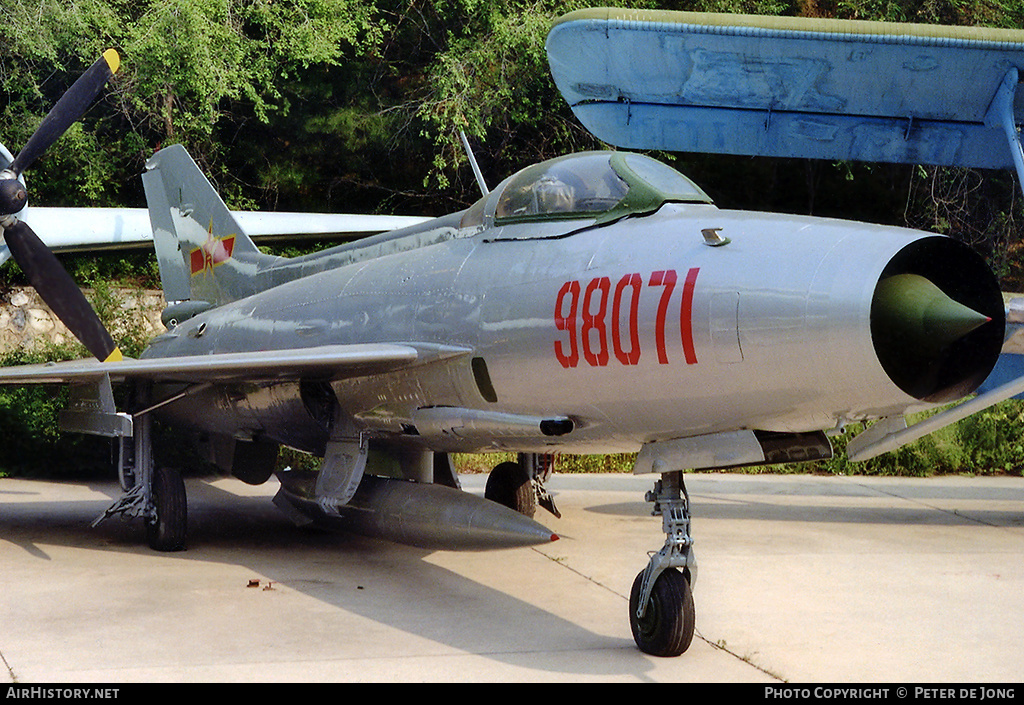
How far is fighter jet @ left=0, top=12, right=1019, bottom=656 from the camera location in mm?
4887

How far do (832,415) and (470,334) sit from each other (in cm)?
248

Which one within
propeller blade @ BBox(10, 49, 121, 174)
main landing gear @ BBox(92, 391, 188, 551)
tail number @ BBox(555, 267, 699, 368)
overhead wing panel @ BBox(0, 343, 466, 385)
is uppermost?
propeller blade @ BBox(10, 49, 121, 174)

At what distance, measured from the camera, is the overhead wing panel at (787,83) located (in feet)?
29.0

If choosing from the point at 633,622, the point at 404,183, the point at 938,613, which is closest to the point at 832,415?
the point at 633,622

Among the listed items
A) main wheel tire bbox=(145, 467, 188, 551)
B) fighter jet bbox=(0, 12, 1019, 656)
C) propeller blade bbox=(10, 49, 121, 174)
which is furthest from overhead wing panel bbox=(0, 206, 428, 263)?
main wheel tire bbox=(145, 467, 188, 551)

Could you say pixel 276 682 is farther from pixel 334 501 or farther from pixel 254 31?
pixel 254 31

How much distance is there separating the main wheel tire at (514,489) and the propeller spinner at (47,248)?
12.0 ft

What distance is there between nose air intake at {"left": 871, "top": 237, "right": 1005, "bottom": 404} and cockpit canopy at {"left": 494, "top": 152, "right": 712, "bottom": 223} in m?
1.82

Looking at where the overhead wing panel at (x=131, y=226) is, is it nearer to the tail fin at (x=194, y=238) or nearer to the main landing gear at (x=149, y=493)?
the tail fin at (x=194, y=238)

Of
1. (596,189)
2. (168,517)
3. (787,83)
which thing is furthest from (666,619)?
(787,83)

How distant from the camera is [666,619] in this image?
18.2ft

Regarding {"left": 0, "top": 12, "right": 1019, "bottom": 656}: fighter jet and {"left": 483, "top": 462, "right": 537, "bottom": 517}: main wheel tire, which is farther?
{"left": 483, "top": 462, "right": 537, "bottom": 517}: main wheel tire

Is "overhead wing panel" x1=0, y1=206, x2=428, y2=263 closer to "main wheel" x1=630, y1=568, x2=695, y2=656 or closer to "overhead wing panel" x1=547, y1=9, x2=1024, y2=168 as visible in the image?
"overhead wing panel" x1=547, y1=9, x2=1024, y2=168

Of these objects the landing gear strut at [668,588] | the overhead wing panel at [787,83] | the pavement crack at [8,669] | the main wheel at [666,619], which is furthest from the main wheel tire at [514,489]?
the pavement crack at [8,669]
